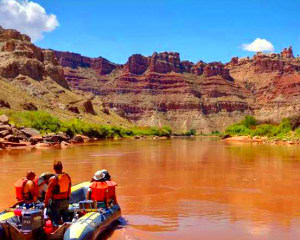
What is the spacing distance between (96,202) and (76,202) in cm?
172

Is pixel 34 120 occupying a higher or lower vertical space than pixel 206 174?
higher

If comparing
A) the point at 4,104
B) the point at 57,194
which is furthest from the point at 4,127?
the point at 57,194

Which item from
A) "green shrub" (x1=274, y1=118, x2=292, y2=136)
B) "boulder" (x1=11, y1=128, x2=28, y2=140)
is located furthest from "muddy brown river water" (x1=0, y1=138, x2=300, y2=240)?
"green shrub" (x1=274, y1=118, x2=292, y2=136)

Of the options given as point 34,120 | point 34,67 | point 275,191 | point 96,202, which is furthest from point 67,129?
point 96,202

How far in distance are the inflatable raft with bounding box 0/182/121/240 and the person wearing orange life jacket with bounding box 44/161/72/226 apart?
0.30 metres

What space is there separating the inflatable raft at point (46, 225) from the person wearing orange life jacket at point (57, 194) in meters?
0.30

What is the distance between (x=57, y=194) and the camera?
9.95m

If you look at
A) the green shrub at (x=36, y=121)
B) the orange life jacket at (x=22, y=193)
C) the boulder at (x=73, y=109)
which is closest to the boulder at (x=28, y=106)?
the green shrub at (x=36, y=121)

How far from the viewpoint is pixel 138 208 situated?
13844 mm

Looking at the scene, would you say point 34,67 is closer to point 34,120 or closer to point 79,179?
point 34,120

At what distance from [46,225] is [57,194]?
2.42 ft

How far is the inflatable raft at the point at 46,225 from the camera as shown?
9203mm

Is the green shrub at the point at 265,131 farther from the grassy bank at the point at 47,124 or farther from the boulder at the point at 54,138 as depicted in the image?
the boulder at the point at 54,138

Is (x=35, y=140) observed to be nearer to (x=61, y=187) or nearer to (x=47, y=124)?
(x=47, y=124)
